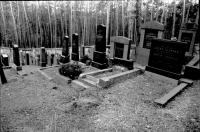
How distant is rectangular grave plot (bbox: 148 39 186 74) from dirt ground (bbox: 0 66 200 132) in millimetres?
730

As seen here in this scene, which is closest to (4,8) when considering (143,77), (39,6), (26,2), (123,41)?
(26,2)

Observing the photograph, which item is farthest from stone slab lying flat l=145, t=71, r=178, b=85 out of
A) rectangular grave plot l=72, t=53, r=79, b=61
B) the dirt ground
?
rectangular grave plot l=72, t=53, r=79, b=61

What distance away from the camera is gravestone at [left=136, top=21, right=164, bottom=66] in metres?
8.20

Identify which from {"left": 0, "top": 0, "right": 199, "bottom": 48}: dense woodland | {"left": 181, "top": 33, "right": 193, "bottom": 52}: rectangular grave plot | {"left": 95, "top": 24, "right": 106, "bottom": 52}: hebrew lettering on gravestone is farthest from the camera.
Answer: {"left": 0, "top": 0, "right": 199, "bottom": 48}: dense woodland

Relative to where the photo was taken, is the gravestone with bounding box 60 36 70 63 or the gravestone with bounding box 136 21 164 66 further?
the gravestone with bounding box 60 36 70 63

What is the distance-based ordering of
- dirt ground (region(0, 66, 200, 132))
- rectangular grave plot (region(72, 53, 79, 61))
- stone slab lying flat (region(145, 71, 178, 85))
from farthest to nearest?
rectangular grave plot (region(72, 53, 79, 61))
stone slab lying flat (region(145, 71, 178, 85))
dirt ground (region(0, 66, 200, 132))

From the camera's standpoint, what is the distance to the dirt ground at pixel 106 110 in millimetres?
3559

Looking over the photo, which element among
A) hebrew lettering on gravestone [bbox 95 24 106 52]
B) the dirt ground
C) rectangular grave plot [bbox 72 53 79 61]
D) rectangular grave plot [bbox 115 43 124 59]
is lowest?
the dirt ground

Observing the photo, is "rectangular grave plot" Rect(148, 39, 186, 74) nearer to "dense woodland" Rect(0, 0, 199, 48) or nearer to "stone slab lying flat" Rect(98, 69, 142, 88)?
"stone slab lying flat" Rect(98, 69, 142, 88)

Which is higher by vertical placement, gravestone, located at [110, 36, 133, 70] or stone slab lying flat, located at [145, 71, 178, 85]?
gravestone, located at [110, 36, 133, 70]

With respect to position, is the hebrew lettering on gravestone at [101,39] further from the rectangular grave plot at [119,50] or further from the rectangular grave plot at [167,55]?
the rectangular grave plot at [167,55]

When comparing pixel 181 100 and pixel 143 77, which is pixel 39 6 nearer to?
pixel 143 77

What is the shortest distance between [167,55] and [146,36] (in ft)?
9.63

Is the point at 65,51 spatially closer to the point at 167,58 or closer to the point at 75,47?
the point at 75,47
